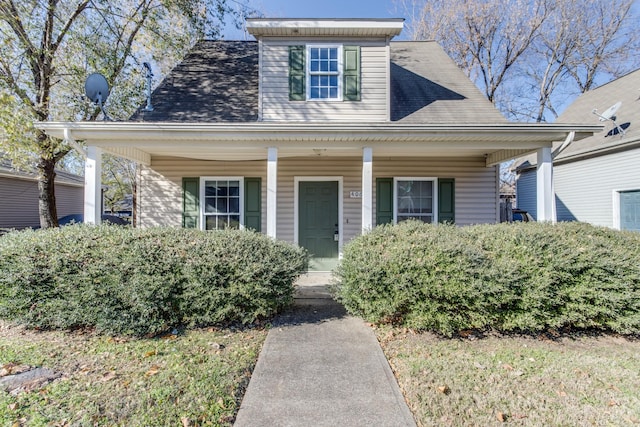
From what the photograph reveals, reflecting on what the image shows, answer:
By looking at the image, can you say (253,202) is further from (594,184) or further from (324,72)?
(594,184)

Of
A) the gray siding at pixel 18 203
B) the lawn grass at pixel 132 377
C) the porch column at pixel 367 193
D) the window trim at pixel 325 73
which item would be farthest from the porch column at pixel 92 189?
the gray siding at pixel 18 203

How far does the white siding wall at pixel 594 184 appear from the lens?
27.0ft

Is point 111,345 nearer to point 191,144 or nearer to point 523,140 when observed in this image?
point 191,144

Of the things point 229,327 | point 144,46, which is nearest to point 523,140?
point 229,327

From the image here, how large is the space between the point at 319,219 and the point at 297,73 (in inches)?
124

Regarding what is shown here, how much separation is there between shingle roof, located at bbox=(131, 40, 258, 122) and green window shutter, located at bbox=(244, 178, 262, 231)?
53.8 inches

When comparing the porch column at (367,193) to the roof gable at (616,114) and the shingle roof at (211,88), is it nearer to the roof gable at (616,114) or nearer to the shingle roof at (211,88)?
the shingle roof at (211,88)

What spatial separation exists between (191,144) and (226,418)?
4.30 m

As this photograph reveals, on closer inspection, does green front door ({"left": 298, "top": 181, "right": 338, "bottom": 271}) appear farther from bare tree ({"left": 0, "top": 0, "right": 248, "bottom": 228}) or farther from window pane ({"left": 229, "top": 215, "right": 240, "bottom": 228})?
bare tree ({"left": 0, "top": 0, "right": 248, "bottom": 228})

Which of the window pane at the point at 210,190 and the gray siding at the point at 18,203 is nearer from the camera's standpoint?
the window pane at the point at 210,190

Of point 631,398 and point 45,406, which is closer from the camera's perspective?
point 45,406

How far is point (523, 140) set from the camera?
17.3 ft

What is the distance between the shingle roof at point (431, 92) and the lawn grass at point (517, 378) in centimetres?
435

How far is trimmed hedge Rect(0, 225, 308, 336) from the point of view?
358cm
